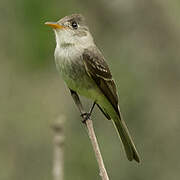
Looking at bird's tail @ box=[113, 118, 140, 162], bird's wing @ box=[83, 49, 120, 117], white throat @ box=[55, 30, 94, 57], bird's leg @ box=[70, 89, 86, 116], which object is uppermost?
white throat @ box=[55, 30, 94, 57]

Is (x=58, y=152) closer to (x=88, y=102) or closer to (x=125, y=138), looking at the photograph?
(x=125, y=138)

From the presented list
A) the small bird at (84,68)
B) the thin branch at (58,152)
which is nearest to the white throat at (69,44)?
the small bird at (84,68)

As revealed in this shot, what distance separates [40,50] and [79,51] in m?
1.67

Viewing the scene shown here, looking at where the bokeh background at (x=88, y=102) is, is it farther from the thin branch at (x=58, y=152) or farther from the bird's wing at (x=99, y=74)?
the thin branch at (x=58, y=152)

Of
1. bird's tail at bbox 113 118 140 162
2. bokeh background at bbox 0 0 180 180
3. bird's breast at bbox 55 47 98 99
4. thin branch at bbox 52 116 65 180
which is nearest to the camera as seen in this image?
thin branch at bbox 52 116 65 180

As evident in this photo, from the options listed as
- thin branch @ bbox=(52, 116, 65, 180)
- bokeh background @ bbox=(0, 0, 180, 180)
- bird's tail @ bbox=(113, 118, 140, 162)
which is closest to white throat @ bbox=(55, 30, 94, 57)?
bird's tail @ bbox=(113, 118, 140, 162)

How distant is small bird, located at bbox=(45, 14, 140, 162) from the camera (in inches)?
240

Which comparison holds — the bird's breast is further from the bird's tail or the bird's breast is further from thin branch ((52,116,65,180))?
thin branch ((52,116,65,180))

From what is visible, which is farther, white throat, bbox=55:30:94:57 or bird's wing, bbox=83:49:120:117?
bird's wing, bbox=83:49:120:117

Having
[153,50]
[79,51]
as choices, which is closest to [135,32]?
[153,50]

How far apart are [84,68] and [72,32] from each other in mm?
328

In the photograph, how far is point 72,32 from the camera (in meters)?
6.25

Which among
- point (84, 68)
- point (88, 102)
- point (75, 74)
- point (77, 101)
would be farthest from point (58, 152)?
point (88, 102)

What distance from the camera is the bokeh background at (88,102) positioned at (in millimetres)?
8117
